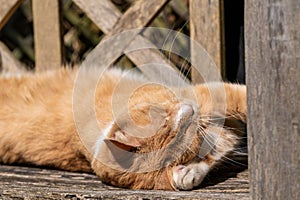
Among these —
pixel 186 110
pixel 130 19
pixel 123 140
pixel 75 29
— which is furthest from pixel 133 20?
pixel 75 29

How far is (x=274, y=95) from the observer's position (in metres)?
2.00

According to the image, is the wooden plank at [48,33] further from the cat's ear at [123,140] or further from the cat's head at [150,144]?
the cat's ear at [123,140]

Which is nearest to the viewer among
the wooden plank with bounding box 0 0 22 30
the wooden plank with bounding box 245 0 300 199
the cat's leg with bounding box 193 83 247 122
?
the wooden plank with bounding box 245 0 300 199

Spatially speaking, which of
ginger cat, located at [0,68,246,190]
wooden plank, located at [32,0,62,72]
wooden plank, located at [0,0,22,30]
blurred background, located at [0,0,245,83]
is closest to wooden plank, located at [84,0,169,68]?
wooden plank, located at [32,0,62,72]

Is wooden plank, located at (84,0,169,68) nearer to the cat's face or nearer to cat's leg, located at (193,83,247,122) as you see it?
cat's leg, located at (193,83,247,122)

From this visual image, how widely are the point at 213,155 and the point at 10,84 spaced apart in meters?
1.23

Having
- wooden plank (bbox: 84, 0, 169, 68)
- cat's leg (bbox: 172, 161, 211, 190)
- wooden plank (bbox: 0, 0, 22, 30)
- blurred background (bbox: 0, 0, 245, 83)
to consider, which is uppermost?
wooden plank (bbox: 0, 0, 22, 30)

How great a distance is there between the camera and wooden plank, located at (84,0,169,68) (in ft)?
12.1

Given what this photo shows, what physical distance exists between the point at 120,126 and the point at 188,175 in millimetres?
306

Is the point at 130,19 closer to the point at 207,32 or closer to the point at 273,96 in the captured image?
the point at 207,32

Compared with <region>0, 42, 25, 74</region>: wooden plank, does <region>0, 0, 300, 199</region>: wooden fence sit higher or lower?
higher

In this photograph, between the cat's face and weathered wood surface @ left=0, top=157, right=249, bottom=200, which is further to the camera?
the cat's face

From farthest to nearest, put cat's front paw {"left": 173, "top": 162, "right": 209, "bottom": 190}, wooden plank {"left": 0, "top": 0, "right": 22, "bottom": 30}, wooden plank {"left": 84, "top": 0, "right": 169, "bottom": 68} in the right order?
1. wooden plank {"left": 0, "top": 0, "right": 22, "bottom": 30}
2. wooden plank {"left": 84, "top": 0, "right": 169, "bottom": 68}
3. cat's front paw {"left": 173, "top": 162, "right": 209, "bottom": 190}

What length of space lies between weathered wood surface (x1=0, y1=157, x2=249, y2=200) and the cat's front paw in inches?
1.4
